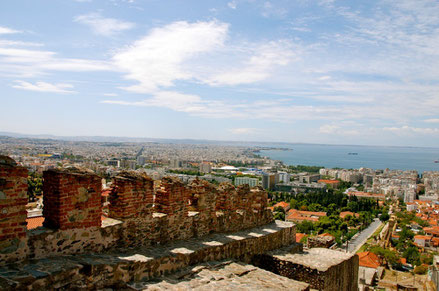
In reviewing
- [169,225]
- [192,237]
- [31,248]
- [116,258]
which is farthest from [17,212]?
[192,237]

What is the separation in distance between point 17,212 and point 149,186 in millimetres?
2133

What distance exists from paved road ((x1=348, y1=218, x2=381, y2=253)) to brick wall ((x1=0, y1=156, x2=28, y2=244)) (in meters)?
39.4

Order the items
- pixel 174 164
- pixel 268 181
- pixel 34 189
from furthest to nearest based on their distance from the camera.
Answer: pixel 174 164
pixel 268 181
pixel 34 189

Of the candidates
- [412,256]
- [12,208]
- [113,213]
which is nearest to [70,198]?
[12,208]

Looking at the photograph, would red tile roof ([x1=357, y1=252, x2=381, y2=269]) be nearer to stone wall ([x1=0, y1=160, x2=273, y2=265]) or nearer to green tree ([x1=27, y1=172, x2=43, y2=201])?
green tree ([x1=27, y1=172, x2=43, y2=201])

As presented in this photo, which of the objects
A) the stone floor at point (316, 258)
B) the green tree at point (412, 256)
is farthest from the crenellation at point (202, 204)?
the green tree at point (412, 256)

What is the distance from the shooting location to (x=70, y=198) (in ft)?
14.4

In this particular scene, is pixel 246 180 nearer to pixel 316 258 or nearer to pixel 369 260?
pixel 369 260

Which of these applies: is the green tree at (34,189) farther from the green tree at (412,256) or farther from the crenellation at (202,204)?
the green tree at (412,256)

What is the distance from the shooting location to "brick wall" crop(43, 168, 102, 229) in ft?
14.0

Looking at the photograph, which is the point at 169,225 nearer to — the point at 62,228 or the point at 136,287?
the point at 136,287

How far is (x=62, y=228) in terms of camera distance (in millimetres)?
4277

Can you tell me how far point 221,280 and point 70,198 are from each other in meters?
2.72

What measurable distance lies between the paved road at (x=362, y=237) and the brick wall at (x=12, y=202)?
129ft
